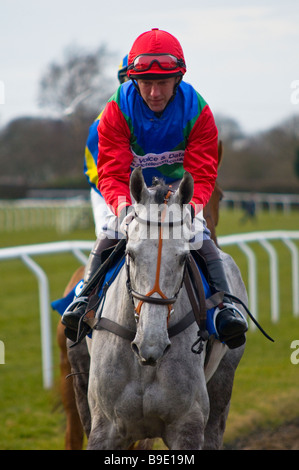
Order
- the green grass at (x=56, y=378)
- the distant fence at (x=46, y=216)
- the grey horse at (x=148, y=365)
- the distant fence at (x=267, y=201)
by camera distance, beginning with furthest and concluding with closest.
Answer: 1. the distant fence at (x=267, y=201)
2. the distant fence at (x=46, y=216)
3. the green grass at (x=56, y=378)
4. the grey horse at (x=148, y=365)

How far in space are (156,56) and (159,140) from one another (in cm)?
43

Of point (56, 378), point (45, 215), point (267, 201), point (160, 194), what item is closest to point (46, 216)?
point (45, 215)

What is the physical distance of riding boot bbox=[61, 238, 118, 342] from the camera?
10.6 ft

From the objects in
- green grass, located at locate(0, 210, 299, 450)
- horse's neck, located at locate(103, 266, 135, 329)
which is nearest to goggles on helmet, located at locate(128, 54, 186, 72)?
horse's neck, located at locate(103, 266, 135, 329)

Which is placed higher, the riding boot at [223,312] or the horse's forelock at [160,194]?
the horse's forelock at [160,194]

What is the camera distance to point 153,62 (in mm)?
3182

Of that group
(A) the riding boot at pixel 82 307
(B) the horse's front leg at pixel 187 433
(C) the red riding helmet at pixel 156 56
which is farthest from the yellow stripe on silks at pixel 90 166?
(B) the horse's front leg at pixel 187 433

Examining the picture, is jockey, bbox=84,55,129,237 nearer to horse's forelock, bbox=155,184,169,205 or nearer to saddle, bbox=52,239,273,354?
saddle, bbox=52,239,273,354

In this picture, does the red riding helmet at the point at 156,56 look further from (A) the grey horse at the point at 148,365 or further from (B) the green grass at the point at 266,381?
(B) the green grass at the point at 266,381

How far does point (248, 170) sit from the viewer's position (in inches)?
1704

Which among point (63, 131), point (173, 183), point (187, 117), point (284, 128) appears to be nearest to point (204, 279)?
point (173, 183)

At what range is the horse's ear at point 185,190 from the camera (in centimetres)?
273

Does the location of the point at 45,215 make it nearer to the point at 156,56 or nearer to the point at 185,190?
the point at 156,56
